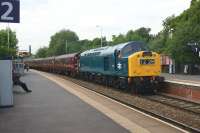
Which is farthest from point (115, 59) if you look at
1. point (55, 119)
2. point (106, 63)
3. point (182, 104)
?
point (55, 119)

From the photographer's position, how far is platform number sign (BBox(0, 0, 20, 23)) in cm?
1502

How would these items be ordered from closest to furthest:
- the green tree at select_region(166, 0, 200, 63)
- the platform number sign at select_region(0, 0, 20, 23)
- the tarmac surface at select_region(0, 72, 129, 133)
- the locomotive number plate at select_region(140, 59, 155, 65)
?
the tarmac surface at select_region(0, 72, 129, 133), the platform number sign at select_region(0, 0, 20, 23), the locomotive number plate at select_region(140, 59, 155, 65), the green tree at select_region(166, 0, 200, 63)

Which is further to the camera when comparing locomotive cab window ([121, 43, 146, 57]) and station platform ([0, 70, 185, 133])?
locomotive cab window ([121, 43, 146, 57])

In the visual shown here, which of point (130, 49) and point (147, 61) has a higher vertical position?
point (130, 49)

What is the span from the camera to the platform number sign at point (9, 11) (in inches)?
591

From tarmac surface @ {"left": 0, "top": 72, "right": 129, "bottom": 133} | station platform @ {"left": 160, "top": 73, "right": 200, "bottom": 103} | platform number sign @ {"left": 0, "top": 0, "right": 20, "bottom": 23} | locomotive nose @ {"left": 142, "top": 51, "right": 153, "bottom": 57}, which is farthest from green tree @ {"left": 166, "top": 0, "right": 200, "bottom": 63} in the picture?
platform number sign @ {"left": 0, "top": 0, "right": 20, "bottom": 23}

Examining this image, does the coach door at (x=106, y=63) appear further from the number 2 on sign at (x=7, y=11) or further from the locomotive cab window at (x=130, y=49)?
the number 2 on sign at (x=7, y=11)

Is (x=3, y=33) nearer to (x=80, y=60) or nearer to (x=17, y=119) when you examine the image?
(x=80, y=60)

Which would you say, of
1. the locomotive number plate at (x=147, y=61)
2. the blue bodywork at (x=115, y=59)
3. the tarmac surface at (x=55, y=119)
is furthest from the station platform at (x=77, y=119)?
the blue bodywork at (x=115, y=59)

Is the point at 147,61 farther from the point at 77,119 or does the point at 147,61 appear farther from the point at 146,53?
the point at 77,119

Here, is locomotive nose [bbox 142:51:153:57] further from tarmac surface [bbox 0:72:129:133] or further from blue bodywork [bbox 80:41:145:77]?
tarmac surface [bbox 0:72:129:133]

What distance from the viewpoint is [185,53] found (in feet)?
223

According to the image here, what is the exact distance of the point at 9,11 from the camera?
1511cm

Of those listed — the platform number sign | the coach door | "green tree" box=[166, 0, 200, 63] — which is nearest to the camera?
the platform number sign
